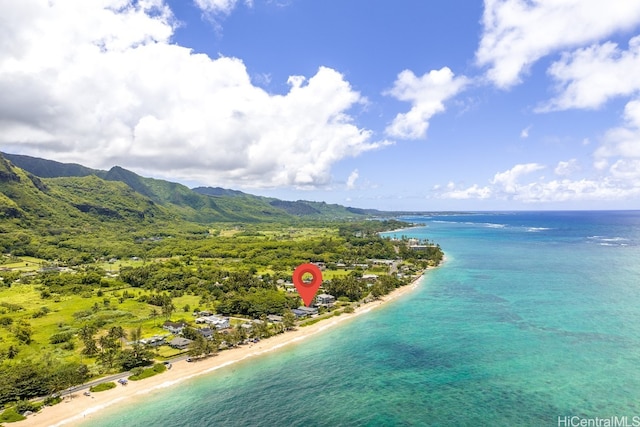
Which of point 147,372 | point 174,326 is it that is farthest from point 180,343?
point 147,372

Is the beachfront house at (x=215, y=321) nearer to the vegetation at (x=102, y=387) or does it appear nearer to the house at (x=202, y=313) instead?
the house at (x=202, y=313)

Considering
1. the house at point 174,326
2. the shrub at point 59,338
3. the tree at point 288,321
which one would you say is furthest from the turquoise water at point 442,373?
the shrub at point 59,338

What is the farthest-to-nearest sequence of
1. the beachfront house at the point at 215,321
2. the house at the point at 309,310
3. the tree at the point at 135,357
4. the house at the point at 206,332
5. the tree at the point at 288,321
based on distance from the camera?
1. the house at the point at 309,310
2. the tree at the point at 288,321
3. the beachfront house at the point at 215,321
4. the house at the point at 206,332
5. the tree at the point at 135,357

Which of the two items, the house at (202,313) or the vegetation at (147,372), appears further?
the house at (202,313)

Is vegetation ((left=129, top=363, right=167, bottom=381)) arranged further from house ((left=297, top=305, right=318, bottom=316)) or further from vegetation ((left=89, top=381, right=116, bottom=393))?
house ((left=297, top=305, right=318, bottom=316))

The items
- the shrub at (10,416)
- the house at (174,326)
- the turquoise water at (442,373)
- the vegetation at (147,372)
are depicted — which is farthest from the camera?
the house at (174,326)

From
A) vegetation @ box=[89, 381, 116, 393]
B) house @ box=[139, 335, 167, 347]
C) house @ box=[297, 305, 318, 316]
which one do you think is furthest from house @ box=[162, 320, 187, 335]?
house @ box=[297, 305, 318, 316]

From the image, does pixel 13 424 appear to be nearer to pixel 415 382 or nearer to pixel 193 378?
pixel 193 378
